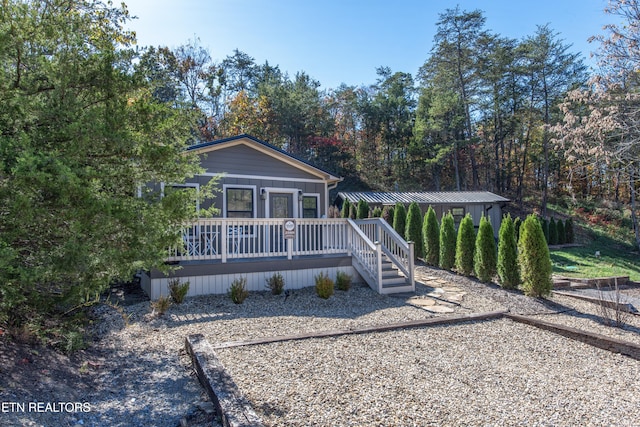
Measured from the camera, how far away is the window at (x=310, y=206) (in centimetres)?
1121

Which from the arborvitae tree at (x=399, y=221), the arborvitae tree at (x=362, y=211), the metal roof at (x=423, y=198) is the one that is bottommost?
the arborvitae tree at (x=399, y=221)

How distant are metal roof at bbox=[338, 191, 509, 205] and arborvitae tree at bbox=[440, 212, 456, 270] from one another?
26.7 feet

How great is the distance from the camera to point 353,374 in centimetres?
357

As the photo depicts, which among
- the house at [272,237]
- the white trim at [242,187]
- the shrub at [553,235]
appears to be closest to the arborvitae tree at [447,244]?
the house at [272,237]

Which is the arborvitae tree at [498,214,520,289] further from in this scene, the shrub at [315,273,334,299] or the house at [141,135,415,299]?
the shrub at [315,273,334,299]

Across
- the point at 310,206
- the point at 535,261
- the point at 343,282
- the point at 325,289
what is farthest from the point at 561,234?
the point at 325,289

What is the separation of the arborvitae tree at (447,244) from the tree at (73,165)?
25.8 feet

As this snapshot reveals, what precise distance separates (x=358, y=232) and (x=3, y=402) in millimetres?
6415

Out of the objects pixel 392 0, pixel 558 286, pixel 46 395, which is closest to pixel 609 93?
pixel 558 286

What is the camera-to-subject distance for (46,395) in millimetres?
2982

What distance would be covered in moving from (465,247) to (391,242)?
191 centimetres

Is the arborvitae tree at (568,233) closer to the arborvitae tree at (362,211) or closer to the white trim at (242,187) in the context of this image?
the arborvitae tree at (362,211)

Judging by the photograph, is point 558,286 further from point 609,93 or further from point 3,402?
point 3,402

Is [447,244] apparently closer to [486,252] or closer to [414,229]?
[486,252]
